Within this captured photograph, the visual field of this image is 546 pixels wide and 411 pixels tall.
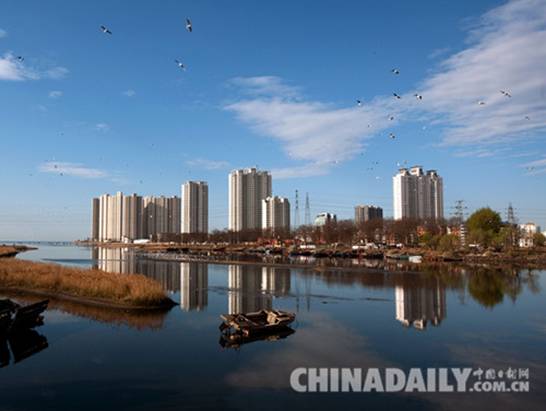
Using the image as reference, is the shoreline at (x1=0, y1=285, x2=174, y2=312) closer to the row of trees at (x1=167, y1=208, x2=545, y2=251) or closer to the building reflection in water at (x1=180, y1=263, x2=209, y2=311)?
the building reflection in water at (x1=180, y1=263, x2=209, y2=311)

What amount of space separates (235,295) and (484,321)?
19.8 meters

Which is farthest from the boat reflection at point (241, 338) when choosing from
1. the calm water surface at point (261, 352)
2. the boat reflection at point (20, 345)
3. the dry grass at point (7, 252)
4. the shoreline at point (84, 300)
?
the dry grass at point (7, 252)

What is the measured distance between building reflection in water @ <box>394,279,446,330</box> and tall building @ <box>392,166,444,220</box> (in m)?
146

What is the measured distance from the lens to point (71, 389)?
50.6ft

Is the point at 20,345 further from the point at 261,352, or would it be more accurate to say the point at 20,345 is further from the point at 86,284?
the point at 86,284

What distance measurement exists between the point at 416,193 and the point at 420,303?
166553 millimetres

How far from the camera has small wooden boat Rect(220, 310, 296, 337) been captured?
22.3m

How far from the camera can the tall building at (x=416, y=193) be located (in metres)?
190

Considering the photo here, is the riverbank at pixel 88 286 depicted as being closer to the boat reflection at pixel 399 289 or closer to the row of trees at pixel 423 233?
the boat reflection at pixel 399 289

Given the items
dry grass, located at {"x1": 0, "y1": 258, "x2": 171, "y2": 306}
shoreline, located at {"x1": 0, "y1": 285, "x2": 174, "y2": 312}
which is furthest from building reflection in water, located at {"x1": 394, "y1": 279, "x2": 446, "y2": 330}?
dry grass, located at {"x1": 0, "y1": 258, "x2": 171, "y2": 306}

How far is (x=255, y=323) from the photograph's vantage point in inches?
905

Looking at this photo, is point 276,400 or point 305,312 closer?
point 276,400

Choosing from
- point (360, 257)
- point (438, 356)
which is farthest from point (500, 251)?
point (438, 356)

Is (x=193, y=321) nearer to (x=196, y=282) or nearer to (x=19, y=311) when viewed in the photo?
(x=19, y=311)
